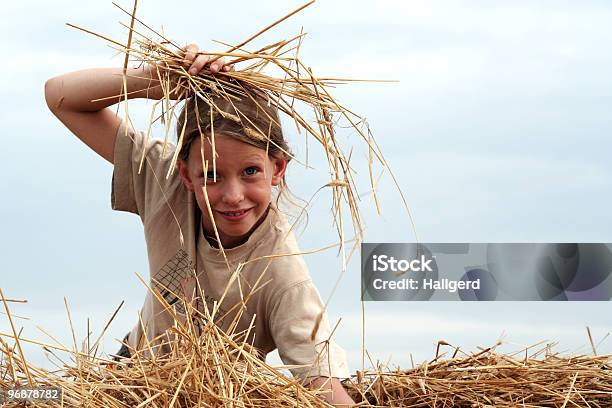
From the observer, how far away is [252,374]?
Result: 6.33ft

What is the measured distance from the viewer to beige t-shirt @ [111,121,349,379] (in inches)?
94.8

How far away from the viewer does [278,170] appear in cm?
258

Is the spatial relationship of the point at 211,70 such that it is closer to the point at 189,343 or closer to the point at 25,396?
the point at 189,343

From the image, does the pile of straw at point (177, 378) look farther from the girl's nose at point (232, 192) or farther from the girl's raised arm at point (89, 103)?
the girl's raised arm at point (89, 103)

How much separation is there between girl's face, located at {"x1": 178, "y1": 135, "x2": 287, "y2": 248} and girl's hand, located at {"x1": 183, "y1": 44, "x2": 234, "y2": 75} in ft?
0.58

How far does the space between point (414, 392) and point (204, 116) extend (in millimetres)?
849

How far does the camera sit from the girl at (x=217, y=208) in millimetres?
2355

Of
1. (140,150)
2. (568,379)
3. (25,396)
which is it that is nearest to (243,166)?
(140,150)

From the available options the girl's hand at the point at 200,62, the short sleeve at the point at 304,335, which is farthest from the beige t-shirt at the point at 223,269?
the girl's hand at the point at 200,62

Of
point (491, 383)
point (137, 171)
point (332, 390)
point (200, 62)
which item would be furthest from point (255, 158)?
point (491, 383)

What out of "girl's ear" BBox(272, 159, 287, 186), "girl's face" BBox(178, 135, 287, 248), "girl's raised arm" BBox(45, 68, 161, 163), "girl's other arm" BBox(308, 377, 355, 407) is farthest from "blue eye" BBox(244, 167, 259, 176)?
"girl's other arm" BBox(308, 377, 355, 407)

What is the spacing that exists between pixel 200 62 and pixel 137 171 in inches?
20.6

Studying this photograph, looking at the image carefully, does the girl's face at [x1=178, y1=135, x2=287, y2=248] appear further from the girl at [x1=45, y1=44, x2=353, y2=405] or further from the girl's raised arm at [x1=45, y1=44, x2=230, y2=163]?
the girl's raised arm at [x1=45, y1=44, x2=230, y2=163]

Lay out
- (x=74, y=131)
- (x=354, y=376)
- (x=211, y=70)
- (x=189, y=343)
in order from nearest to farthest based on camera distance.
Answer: (x=189, y=343), (x=211, y=70), (x=354, y=376), (x=74, y=131)
